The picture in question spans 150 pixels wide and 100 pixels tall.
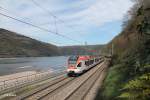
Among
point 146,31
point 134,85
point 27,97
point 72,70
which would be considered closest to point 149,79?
point 134,85

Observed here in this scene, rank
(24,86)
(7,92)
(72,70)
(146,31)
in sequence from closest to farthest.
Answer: (146,31), (7,92), (24,86), (72,70)

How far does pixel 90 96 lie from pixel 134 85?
15975mm

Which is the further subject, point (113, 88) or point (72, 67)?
point (72, 67)

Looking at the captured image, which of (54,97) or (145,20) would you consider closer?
(145,20)

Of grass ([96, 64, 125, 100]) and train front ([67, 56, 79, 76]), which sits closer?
grass ([96, 64, 125, 100])

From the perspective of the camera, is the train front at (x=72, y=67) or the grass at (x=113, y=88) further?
the train front at (x=72, y=67)

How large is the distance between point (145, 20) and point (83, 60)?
112ft

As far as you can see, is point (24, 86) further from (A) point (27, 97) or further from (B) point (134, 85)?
(B) point (134, 85)

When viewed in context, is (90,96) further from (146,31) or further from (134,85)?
(134,85)

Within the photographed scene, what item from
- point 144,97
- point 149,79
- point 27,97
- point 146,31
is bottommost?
point 27,97

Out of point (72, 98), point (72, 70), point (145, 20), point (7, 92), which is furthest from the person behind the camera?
point (72, 70)

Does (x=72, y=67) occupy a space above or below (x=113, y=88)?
above

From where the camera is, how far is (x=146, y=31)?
29.7 ft

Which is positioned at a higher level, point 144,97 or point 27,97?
point 144,97
